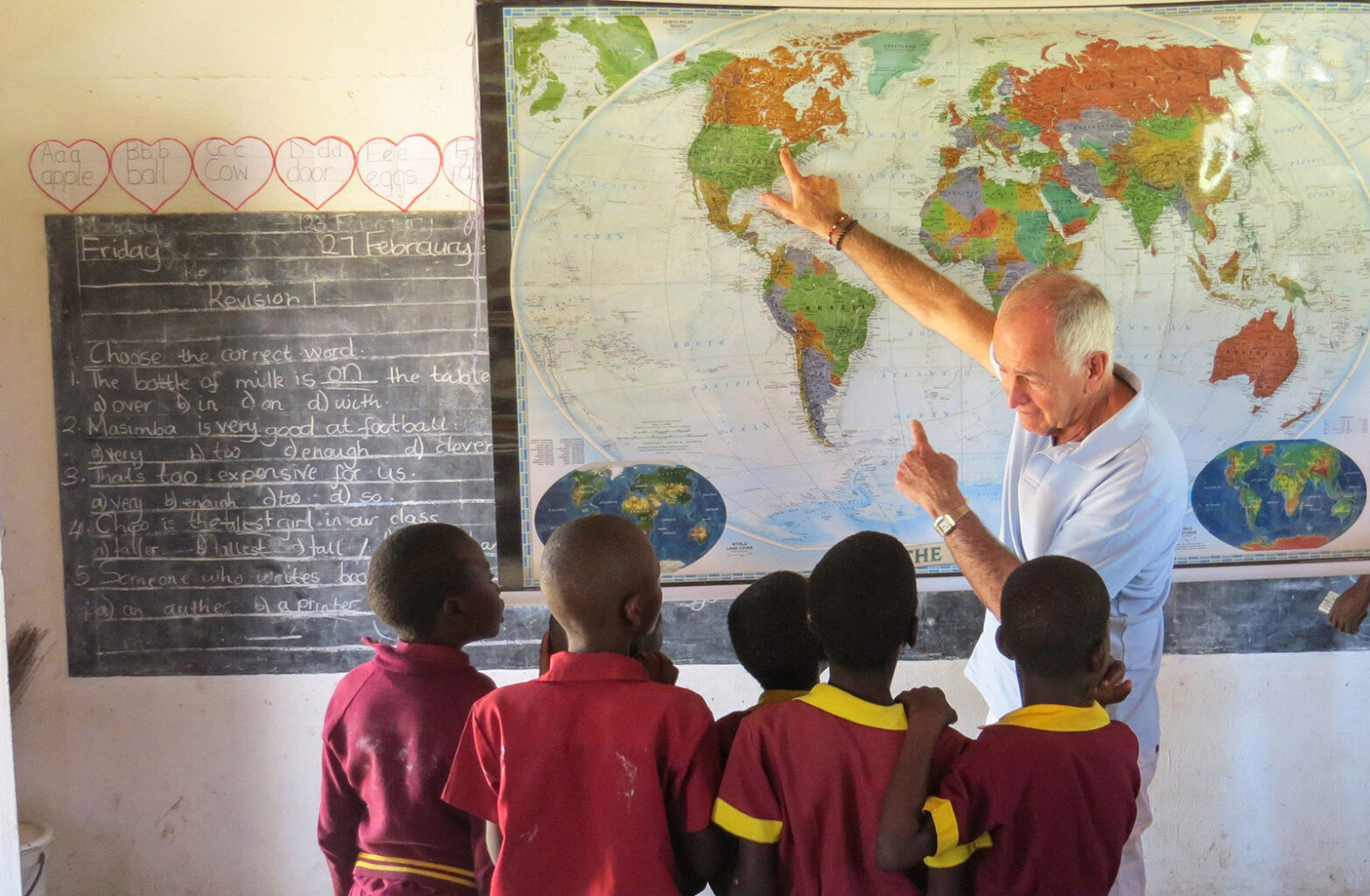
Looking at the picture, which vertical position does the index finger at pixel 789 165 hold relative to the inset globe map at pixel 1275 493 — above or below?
above

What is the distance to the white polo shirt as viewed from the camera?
208 centimetres

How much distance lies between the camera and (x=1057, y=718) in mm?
1512

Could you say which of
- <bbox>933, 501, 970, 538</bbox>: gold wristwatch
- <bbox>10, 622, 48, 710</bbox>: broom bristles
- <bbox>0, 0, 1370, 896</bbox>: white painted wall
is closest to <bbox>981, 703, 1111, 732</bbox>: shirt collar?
<bbox>933, 501, 970, 538</bbox>: gold wristwatch

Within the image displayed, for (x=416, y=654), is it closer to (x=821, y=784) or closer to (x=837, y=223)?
(x=821, y=784)

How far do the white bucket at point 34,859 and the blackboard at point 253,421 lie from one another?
0.47 metres

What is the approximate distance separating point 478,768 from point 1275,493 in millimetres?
2427

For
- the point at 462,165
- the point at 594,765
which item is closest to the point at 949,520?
the point at 594,765

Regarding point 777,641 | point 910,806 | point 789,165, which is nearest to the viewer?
point 910,806

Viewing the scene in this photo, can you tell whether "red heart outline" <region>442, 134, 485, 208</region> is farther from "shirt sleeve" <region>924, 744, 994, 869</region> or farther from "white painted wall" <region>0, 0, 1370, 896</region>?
"shirt sleeve" <region>924, 744, 994, 869</region>

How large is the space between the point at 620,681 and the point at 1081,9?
2.33 m

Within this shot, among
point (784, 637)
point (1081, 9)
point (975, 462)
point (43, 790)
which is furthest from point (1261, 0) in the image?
point (43, 790)

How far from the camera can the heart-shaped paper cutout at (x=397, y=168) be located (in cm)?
293

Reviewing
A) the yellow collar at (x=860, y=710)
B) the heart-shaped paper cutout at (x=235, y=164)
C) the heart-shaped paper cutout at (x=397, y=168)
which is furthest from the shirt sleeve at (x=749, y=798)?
the heart-shaped paper cutout at (x=235, y=164)

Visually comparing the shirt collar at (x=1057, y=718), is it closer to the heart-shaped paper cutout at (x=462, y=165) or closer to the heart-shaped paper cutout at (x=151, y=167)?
the heart-shaped paper cutout at (x=462, y=165)
